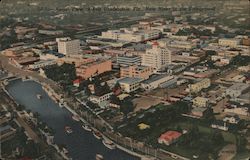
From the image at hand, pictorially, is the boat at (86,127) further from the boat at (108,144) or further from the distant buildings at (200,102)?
the distant buildings at (200,102)

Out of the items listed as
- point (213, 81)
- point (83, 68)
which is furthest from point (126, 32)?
point (213, 81)

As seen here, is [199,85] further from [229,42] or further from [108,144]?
[229,42]

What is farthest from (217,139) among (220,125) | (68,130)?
(68,130)

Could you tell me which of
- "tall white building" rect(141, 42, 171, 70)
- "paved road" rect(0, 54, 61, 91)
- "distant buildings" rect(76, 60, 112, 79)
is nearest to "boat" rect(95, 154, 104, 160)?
"paved road" rect(0, 54, 61, 91)

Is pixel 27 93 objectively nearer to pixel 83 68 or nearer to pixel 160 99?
pixel 83 68

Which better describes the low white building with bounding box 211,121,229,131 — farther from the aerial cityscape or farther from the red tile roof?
the red tile roof
